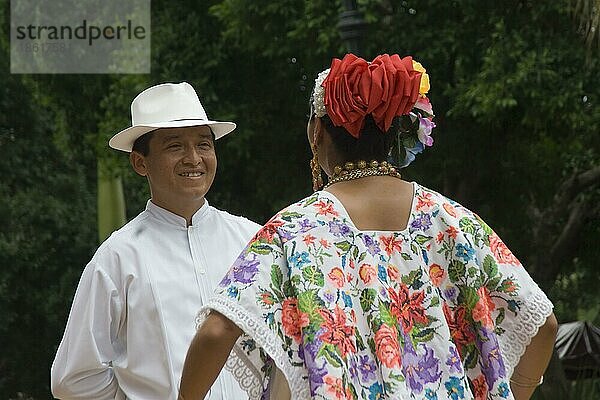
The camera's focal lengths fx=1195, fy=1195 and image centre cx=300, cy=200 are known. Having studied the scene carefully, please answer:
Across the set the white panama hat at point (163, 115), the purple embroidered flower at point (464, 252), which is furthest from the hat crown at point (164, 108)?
the purple embroidered flower at point (464, 252)

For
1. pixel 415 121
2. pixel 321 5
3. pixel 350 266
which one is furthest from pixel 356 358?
pixel 321 5

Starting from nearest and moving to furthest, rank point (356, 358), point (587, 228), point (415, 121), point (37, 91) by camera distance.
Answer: point (356, 358)
point (415, 121)
point (587, 228)
point (37, 91)

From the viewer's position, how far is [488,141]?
12.2 metres

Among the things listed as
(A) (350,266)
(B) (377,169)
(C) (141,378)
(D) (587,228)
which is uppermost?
(B) (377,169)

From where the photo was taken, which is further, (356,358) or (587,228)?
(587,228)

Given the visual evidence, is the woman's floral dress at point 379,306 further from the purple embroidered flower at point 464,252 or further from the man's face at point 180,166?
the man's face at point 180,166

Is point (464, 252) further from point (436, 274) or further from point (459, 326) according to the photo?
point (459, 326)

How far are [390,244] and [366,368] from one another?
1.02 feet

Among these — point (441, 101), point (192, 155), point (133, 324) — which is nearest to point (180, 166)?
point (192, 155)

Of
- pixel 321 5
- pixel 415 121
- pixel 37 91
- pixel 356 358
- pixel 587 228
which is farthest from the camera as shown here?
pixel 37 91

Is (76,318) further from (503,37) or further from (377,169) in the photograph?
(503,37)

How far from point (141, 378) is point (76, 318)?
28 cm

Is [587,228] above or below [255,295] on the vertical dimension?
below

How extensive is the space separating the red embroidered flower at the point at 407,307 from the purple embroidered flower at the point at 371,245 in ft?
0.32
